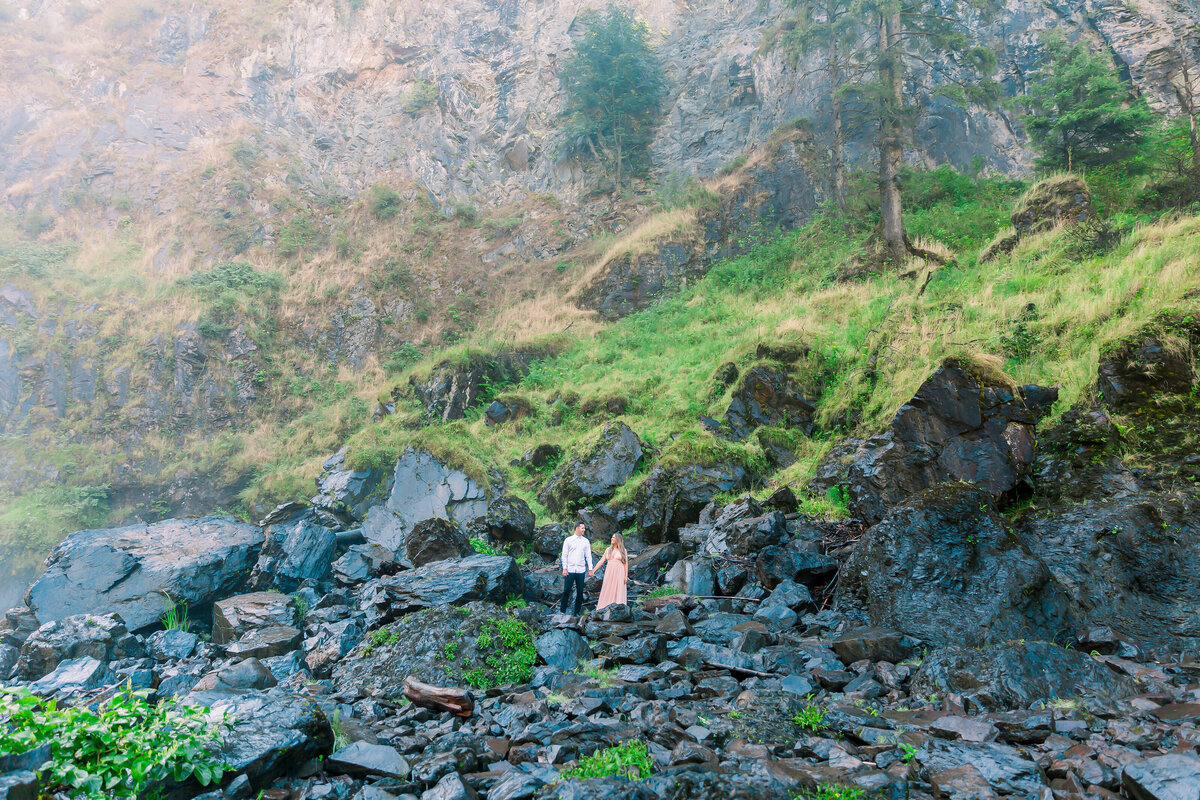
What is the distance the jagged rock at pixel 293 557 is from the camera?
10.6 m

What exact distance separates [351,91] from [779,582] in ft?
132

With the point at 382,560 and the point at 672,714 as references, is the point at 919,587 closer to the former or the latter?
the point at 672,714

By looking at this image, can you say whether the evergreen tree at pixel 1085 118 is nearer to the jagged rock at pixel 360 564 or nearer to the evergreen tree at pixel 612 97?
the evergreen tree at pixel 612 97

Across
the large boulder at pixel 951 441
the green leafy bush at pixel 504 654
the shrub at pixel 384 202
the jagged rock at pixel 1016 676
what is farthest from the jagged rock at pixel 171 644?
the shrub at pixel 384 202

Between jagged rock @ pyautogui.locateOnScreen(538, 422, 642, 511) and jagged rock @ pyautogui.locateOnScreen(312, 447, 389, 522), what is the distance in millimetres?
4617

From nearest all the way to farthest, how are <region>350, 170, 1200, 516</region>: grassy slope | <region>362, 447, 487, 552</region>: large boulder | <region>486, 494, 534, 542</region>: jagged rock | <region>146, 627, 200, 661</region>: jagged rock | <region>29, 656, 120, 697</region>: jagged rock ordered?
<region>29, 656, 120, 697</region>: jagged rock
<region>146, 627, 200, 661</region>: jagged rock
<region>350, 170, 1200, 516</region>: grassy slope
<region>486, 494, 534, 542</region>: jagged rock
<region>362, 447, 487, 552</region>: large boulder

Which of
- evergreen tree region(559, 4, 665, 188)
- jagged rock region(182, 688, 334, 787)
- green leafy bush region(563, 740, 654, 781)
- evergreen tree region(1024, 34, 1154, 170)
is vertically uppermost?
evergreen tree region(559, 4, 665, 188)

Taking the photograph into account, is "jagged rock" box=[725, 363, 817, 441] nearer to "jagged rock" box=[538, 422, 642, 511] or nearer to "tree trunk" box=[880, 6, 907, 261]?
"jagged rock" box=[538, 422, 642, 511]

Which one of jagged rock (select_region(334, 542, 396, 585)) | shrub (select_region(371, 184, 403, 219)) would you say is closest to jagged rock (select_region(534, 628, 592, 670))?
jagged rock (select_region(334, 542, 396, 585))

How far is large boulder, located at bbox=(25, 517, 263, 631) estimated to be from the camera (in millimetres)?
9562

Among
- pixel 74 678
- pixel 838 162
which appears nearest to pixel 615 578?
pixel 74 678

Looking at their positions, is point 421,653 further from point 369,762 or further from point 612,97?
point 612,97

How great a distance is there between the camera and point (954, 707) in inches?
172

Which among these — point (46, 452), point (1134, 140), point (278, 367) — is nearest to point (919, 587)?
point (1134, 140)
